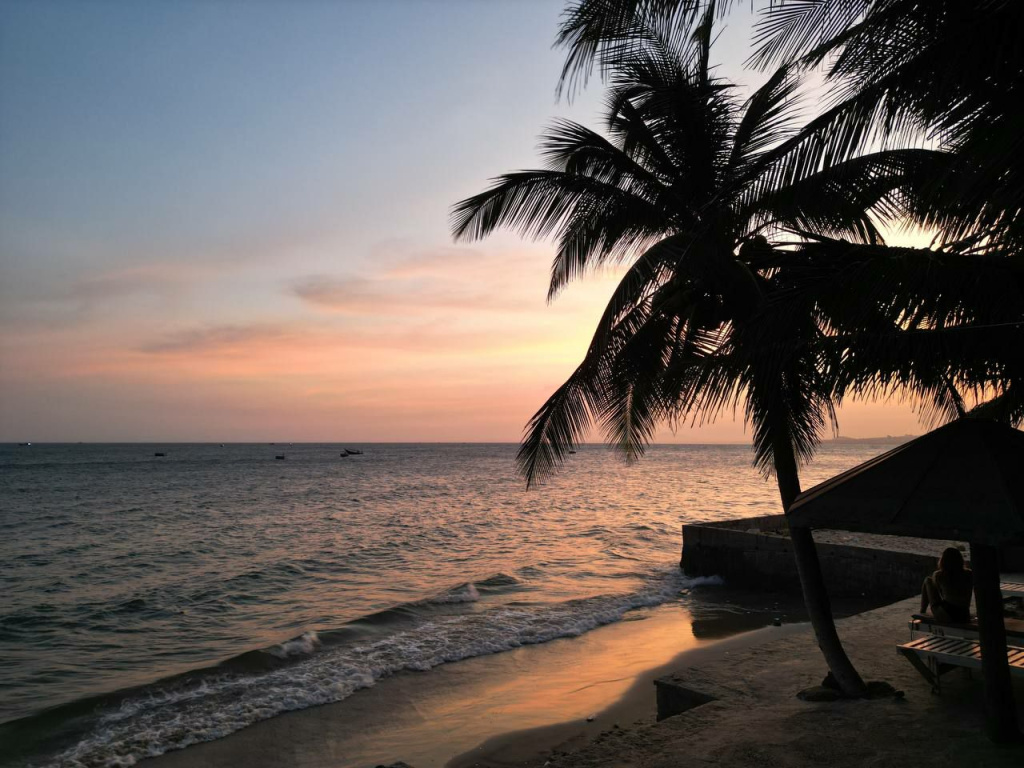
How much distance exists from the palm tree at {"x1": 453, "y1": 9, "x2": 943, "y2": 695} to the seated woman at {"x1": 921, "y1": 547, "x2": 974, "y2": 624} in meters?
1.02

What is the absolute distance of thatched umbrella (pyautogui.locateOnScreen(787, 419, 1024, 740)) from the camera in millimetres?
4016

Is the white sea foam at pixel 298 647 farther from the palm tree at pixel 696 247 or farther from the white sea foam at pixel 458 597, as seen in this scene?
the palm tree at pixel 696 247

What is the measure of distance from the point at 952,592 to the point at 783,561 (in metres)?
8.65

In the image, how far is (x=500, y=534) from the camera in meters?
27.0

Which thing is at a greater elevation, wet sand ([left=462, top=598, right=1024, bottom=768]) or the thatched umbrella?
the thatched umbrella

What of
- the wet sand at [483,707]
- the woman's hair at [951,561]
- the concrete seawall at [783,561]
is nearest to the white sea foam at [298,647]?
the wet sand at [483,707]

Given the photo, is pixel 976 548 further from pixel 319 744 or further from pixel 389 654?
pixel 389 654

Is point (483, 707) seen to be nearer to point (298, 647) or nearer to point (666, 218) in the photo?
point (298, 647)

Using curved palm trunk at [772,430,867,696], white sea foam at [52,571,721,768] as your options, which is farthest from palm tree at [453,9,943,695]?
white sea foam at [52,571,721,768]

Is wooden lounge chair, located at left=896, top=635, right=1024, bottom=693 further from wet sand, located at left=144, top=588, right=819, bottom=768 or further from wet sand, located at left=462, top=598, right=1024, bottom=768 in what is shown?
wet sand, located at left=144, top=588, right=819, bottom=768

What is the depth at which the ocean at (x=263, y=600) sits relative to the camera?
9367 mm

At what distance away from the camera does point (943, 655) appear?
565cm

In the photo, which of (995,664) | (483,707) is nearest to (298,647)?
(483,707)

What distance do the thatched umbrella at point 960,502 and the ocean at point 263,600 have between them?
17.0 feet
